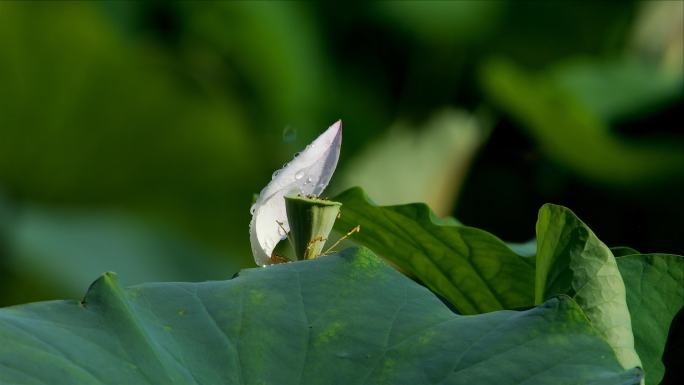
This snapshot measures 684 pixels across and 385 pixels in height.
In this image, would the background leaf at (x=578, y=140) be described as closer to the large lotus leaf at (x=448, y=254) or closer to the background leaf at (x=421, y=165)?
the background leaf at (x=421, y=165)

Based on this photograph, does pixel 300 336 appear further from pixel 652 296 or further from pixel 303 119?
pixel 303 119

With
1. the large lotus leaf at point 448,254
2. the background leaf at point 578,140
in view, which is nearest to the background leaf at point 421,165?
the background leaf at point 578,140

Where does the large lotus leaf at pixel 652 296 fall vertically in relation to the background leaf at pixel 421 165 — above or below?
above

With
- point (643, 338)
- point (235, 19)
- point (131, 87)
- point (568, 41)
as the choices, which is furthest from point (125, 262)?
point (568, 41)

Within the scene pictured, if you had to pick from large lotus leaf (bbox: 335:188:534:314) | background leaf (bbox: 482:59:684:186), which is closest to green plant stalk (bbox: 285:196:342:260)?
large lotus leaf (bbox: 335:188:534:314)

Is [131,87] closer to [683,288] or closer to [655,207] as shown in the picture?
[655,207]

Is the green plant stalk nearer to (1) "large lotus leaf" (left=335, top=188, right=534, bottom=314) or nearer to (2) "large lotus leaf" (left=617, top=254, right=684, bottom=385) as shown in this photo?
(1) "large lotus leaf" (left=335, top=188, right=534, bottom=314)
